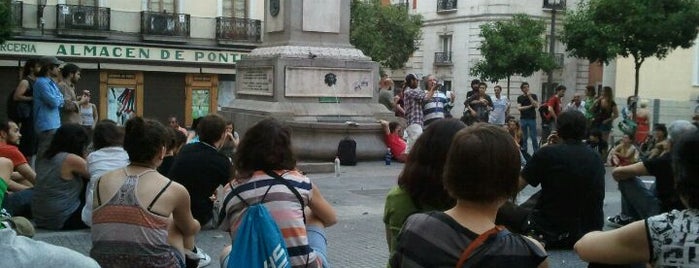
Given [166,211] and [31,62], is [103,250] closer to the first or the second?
[166,211]

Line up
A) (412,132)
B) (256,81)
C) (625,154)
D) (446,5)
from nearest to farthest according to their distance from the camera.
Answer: (625,154) → (412,132) → (256,81) → (446,5)

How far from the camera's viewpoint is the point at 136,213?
15.3 feet

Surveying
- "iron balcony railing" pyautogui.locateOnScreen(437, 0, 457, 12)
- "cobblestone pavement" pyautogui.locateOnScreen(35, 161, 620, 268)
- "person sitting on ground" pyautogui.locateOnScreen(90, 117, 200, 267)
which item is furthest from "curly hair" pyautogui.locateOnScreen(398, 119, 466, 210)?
"iron balcony railing" pyautogui.locateOnScreen(437, 0, 457, 12)

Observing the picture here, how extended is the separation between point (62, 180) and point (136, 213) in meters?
4.12

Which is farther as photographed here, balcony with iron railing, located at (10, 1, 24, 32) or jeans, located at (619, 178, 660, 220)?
balcony with iron railing, located at (10, 1, 24, 32)

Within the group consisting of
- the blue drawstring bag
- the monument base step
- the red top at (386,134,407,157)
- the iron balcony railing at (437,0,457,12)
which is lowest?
the monument base step

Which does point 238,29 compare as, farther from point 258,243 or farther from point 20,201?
point 258,243

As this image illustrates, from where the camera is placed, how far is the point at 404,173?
413 centimetres

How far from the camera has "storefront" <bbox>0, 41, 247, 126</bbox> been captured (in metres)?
33.7

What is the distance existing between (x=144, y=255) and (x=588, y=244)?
2582 millimetres

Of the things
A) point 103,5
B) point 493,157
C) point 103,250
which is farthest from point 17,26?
point 493,157

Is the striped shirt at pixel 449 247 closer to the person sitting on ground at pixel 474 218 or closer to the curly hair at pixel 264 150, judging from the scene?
the person sitting on ground at pixel 474 218

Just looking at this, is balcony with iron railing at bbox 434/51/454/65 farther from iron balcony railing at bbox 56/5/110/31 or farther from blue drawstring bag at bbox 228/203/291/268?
blue drawstring bag at bbox 228/203/291/268

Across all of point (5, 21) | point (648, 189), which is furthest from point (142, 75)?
point (648, 189)
